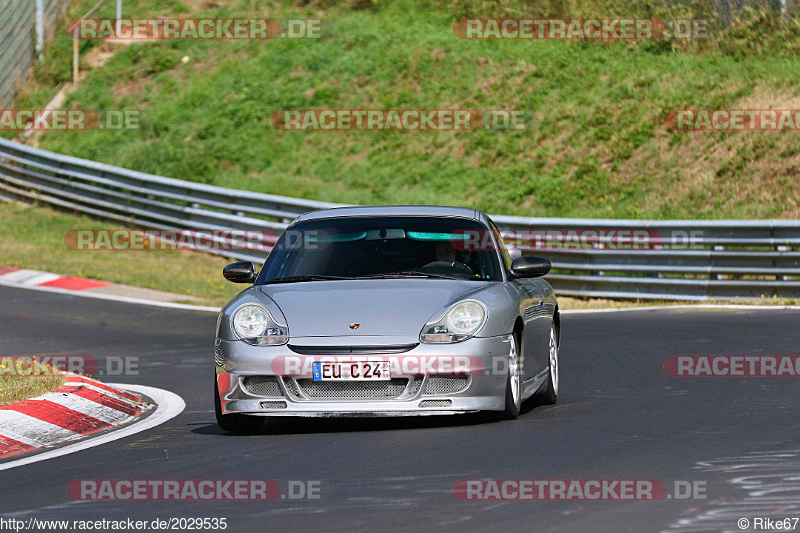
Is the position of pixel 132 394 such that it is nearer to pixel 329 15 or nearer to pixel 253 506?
pixel 253 506

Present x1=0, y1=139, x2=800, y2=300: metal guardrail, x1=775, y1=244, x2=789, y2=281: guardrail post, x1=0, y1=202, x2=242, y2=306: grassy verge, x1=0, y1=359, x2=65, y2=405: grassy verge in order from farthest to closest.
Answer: x1=0, y1=202, x2=242, y2=306: grassy verge → x1=0, y1=139, x2=800, y2=300: metal guardrail → x1=775, y1=244, x2=789, y2=281: guardrail post → x1=0, y1=359, x2=65, y2=405: grassy verge

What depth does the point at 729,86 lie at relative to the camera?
25.7m

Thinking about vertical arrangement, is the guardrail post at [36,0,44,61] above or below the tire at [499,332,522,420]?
above

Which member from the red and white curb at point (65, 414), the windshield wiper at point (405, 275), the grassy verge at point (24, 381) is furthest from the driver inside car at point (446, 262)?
the grassy verge at point (24, 381)

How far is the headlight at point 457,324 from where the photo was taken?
7.84 metres

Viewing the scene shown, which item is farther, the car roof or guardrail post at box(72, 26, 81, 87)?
guardrail post at box(72, 26, 81, 87)

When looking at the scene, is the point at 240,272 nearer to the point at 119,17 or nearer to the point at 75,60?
the point at 75,60

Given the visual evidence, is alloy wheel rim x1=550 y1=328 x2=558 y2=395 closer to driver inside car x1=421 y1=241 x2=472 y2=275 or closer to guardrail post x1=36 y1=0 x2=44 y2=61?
driver inside car x1=421 y1=241 x2=472 y2=275

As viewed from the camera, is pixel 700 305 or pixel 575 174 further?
pixel 575 174

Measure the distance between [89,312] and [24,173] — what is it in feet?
33.7

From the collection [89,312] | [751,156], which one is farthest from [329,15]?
[89,312]

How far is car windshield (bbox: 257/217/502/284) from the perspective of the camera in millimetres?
8836

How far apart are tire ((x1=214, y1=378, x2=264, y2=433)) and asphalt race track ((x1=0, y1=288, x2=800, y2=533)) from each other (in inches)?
4.0

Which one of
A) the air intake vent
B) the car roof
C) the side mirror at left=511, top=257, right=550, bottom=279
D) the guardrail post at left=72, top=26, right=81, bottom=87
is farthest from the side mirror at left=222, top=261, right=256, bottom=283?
the guardrail post at left=72, top=26, right=81, bottom=87
